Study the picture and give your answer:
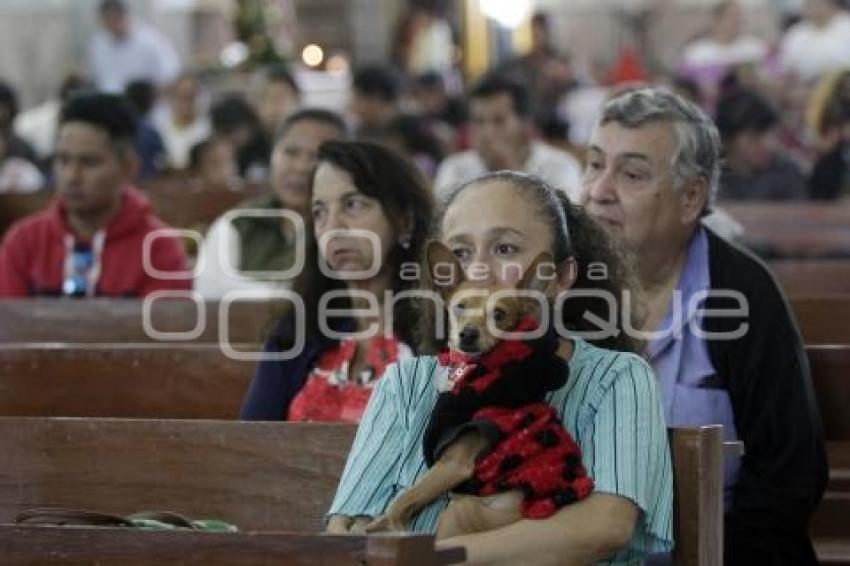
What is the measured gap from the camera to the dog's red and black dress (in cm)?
335

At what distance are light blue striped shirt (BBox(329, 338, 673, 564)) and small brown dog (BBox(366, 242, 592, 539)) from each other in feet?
0.26

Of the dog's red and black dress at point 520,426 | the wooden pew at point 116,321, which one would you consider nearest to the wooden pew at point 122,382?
the wooden pew at point 116,321

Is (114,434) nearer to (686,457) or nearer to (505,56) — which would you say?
(686,457)

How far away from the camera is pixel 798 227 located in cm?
842

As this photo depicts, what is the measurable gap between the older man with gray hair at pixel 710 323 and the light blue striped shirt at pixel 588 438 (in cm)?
66

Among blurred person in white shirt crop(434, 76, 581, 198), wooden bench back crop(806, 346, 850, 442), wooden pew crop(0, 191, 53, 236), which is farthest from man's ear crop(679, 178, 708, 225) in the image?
wooden pew crop(0, 191, 53, 236)

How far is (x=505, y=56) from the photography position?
18.2 meters

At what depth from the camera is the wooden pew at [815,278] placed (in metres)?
6.29

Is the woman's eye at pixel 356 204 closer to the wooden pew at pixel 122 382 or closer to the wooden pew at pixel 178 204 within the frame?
the wooden pew at pixel 122 382

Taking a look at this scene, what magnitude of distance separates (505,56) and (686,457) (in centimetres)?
1481

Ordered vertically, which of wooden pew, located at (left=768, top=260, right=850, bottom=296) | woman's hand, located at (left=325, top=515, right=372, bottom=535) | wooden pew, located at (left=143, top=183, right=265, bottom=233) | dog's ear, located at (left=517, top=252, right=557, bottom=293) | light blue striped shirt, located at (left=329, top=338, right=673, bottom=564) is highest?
wooden pew, located at (left=143, top=183, right=265, bottom=233)

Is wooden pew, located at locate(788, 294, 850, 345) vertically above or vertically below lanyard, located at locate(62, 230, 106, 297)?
below

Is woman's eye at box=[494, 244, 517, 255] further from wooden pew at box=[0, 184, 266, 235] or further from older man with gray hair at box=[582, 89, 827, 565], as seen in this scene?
wooden pew at box=[0, 184, 266, 235]

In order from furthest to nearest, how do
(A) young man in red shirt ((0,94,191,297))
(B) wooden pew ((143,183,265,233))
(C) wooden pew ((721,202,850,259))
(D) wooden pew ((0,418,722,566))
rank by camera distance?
(B) wooden pew ((143,183,265,233))
(C) wooden pew ((721,202,850,259))
(A) young man in red shirt ((0,94,191,297))
(D) wooden pew ((0,418,722,566))
